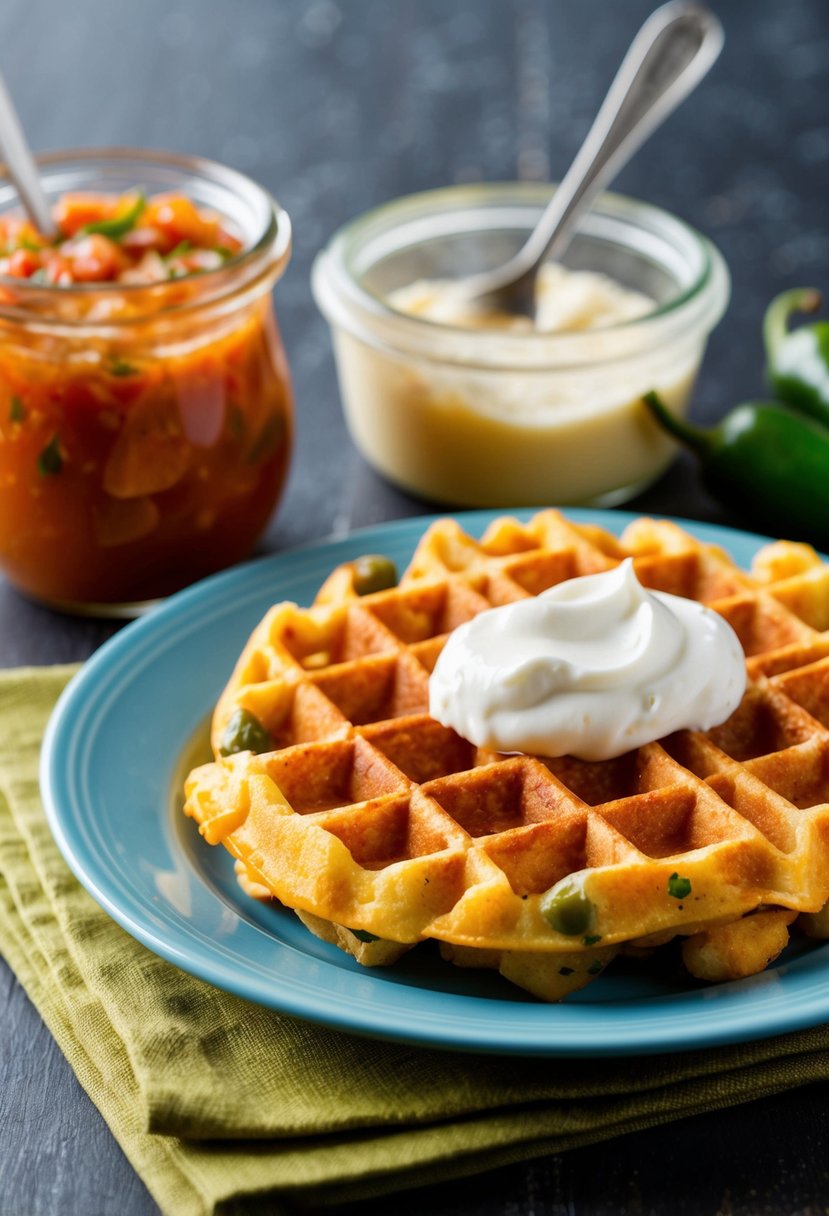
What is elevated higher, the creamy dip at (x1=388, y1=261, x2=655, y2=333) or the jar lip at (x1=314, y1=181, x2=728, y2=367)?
the jar lip at (x1=314, y1=181, x2=728, y2=367)

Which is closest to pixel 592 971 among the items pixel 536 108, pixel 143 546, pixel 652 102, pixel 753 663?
pixel 753 663

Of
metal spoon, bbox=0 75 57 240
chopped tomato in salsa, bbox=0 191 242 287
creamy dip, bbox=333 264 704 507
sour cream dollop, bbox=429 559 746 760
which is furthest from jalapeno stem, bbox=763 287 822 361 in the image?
metal spoon, bbox=0 75 57 240

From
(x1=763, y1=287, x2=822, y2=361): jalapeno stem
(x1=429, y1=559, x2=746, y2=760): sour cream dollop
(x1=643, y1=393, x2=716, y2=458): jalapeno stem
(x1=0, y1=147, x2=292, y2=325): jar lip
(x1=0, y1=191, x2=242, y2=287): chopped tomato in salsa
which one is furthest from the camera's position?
(x1=763, y1=287, x2=822, y2=361): jalapeno stem

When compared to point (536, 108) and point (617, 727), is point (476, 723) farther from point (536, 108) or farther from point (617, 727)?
point (536, 108)

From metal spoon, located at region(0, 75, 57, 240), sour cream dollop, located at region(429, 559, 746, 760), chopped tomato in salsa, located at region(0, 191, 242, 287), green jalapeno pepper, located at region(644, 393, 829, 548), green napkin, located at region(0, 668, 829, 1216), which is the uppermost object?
metal spoon, located at region(0, 75, 57, 240)

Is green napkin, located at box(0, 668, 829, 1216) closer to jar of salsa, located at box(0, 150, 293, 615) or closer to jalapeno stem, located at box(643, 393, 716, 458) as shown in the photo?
jar of salsa, located at box(0, 150, 293, 615)

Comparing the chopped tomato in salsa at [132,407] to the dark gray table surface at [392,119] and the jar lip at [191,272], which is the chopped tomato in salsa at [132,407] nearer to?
the jar lip at [191,272]
